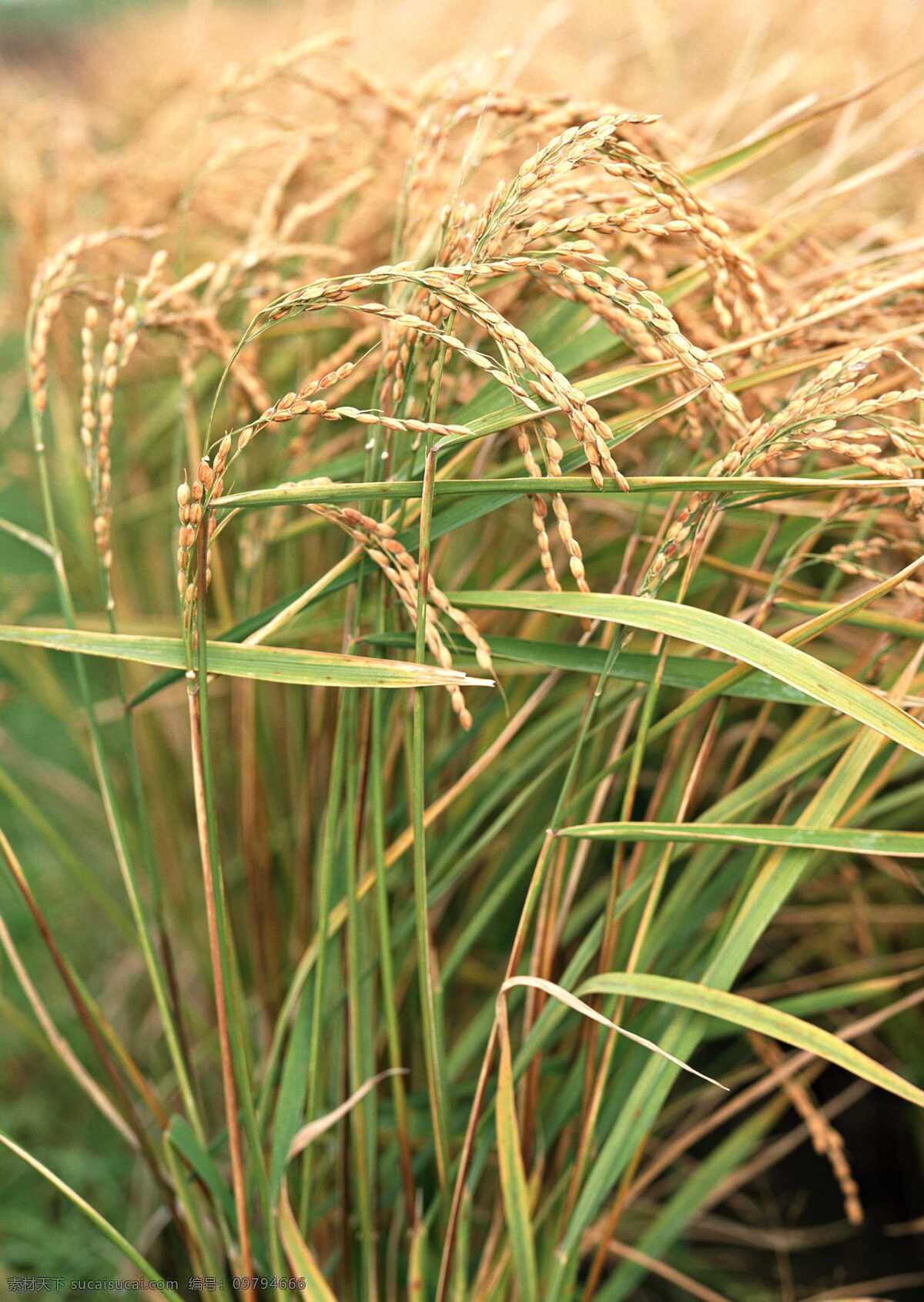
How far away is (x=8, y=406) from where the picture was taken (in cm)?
198

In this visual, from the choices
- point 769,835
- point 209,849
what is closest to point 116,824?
point 209,849

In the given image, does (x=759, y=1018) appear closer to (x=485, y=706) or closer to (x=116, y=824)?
(x=485, y=706)

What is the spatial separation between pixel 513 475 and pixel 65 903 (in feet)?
4.46

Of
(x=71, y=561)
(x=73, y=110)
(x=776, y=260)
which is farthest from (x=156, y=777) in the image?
(x=73, y=110)

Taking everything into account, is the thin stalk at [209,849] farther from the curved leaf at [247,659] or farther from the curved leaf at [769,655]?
the curved leaf at [769,655]

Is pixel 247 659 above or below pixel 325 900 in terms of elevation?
above

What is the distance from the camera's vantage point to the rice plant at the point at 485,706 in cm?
67

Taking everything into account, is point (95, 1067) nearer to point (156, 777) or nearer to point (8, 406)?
point (156, 777)

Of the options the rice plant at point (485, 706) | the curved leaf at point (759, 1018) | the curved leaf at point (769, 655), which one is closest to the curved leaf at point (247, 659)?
the rice plant at point (485, 706)

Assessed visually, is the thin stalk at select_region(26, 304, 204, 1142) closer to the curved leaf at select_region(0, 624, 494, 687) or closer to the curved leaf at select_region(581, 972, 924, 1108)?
the curved leaf at select_region(0, 624, 494, 687)

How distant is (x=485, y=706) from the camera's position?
97cm

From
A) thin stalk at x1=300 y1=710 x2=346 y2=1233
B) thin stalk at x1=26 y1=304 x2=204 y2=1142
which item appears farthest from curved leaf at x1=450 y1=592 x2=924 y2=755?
thin stalk at x1=26 y1=304 x2=204 y2=1142

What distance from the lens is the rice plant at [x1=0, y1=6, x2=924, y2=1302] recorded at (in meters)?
0.67

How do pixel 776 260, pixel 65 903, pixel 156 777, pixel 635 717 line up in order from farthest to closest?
pixel 65 903 → pixel 156 777 → pixel 776 260 → pixel 635 717
